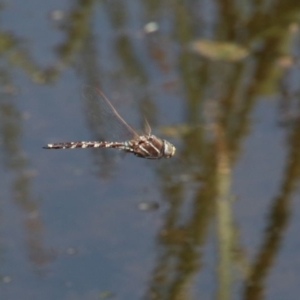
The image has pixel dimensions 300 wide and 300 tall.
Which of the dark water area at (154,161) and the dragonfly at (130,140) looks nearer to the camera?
the dragonfly at (130,140)

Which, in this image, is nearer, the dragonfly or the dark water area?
the dragonfly

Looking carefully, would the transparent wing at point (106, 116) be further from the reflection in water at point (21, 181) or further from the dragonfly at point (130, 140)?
the reflection in water at point (21, 181)

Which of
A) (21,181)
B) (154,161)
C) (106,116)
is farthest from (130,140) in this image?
(21,181)

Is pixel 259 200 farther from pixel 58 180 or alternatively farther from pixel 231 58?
pixel 231 58

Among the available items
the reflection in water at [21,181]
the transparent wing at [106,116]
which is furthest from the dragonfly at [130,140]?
the reflection in water at [21,181]

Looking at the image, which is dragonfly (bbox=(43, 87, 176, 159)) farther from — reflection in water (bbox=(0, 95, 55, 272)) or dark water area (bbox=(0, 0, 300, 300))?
reflection in water (bbox=(0, 95, 55, 272))

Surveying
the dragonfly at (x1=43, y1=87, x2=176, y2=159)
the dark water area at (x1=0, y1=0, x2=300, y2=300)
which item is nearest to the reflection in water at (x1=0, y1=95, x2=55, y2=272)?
the dark water area at (x1=0, y1=0, x2=300, y2=300)
